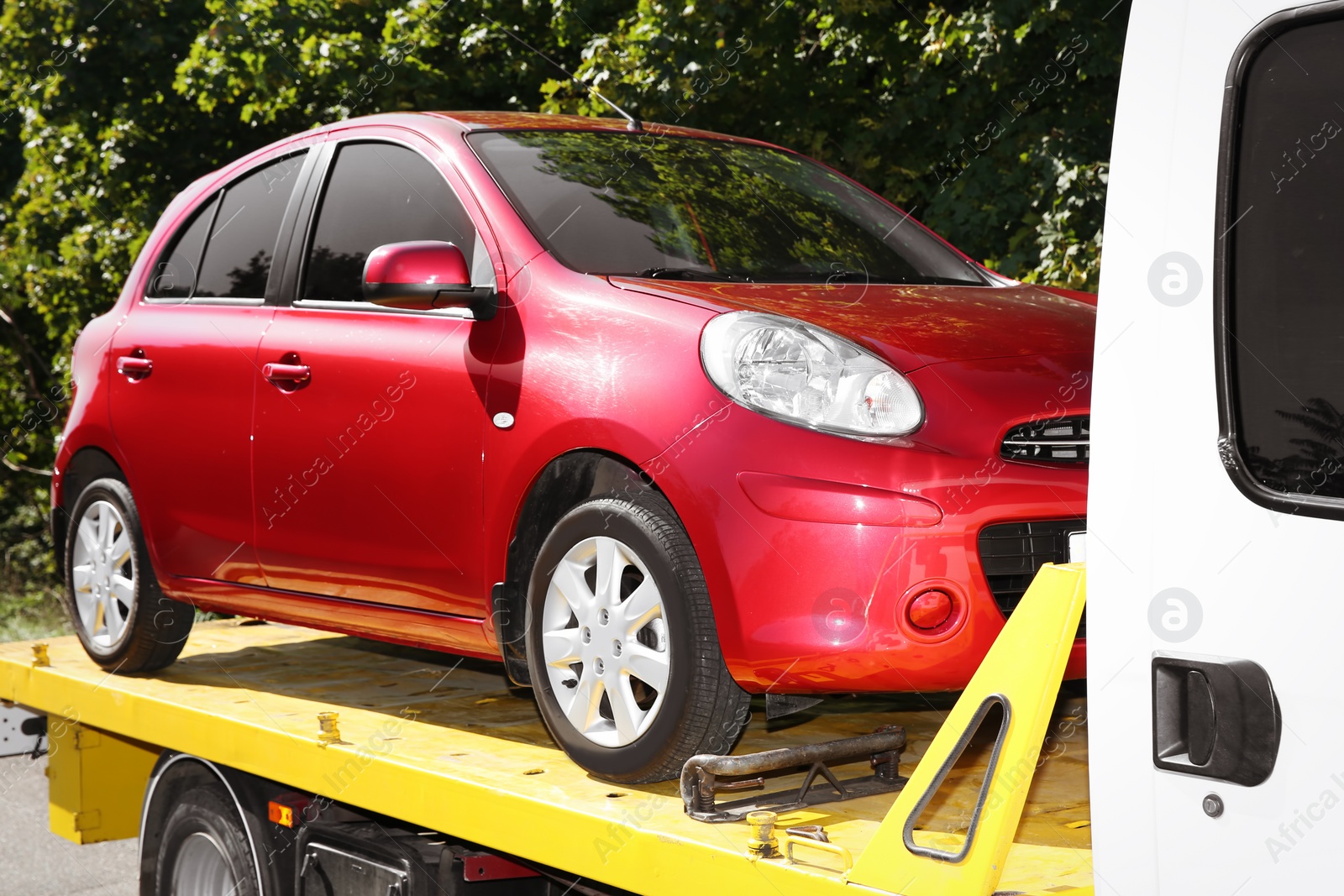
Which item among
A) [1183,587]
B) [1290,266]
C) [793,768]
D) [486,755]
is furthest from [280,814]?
[1290,266]

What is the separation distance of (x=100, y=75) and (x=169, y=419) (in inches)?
461

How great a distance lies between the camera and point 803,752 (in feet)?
9.07

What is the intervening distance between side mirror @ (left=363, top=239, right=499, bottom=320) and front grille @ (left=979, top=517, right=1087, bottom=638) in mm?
Answer: 1400

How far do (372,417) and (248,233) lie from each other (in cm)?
118

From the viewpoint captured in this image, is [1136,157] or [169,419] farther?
[169,419]

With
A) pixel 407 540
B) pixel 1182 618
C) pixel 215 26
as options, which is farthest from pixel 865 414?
pixel 215 26

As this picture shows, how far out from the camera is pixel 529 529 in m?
3.49

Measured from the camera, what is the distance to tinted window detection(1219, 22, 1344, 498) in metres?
1.81

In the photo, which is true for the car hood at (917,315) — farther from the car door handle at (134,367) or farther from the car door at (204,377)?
the car door handle at (134,367)

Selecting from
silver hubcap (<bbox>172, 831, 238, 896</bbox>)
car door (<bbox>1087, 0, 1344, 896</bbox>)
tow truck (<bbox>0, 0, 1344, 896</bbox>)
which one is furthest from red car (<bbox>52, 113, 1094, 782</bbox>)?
car door (<bbox>1087, 0, 1344, 896</bbox>)

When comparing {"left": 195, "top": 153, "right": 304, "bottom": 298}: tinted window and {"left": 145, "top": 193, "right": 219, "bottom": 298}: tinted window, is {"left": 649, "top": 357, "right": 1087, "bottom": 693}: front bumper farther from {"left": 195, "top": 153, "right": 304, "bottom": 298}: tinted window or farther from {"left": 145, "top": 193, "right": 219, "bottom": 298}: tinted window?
{"left": 145, "top": 193, "right": 219, "bottom": 298}: tinted window

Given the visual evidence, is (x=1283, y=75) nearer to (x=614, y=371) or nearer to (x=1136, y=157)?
(x=1136, y=157)

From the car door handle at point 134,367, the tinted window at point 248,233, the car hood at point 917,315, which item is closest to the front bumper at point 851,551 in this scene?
the car hood at point 917,315

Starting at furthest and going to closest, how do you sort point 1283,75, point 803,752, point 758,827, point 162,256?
1. point 162,256
2. point 803,752
3. point 758,827
4. point 1283,75
